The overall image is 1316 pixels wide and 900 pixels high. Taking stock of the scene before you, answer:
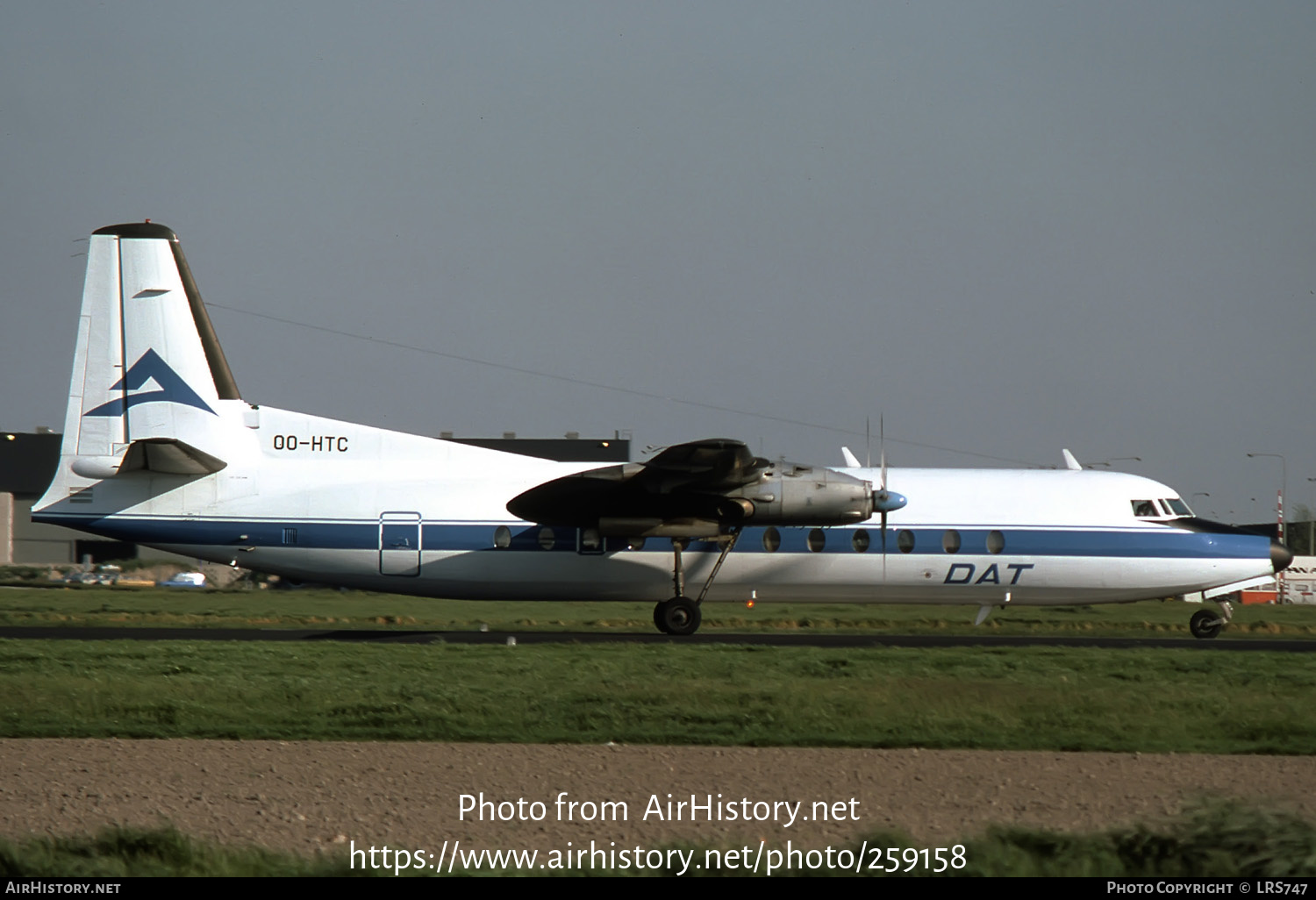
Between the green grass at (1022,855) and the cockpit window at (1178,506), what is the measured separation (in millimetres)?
17732

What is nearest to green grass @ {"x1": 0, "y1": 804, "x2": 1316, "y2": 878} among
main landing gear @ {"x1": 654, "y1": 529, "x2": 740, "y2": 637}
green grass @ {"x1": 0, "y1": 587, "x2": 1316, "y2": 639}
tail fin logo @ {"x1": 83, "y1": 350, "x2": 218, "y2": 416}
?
main landing gear @ {"x1": 654, "y1": 529, "x2": 740, "y2": 637}

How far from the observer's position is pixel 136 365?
21.8 meters

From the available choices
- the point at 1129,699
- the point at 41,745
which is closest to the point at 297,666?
the point at 41,745

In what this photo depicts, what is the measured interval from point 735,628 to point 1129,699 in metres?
11.8

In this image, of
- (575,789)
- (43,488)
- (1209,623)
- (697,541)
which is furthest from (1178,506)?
(43,488)

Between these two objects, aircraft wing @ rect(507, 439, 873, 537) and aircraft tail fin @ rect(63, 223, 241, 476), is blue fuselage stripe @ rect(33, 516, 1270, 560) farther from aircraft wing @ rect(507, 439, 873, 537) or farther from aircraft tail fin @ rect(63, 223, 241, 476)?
aircraft tail fin @ rect(63, 223, 241, 476)

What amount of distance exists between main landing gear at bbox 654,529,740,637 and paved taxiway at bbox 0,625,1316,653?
0.24 m

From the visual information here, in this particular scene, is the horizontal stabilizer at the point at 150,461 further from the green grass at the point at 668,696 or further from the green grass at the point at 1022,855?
the green grass at the point at 1022,855

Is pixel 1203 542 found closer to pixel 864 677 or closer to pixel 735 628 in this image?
pixel 735 628

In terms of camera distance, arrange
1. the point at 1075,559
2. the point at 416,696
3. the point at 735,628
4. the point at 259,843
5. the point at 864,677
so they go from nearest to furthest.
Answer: the point at 259,843
the point at 416,696
the point at 864,677
the point at 1075,559
the point at 735,628

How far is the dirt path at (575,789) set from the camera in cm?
809

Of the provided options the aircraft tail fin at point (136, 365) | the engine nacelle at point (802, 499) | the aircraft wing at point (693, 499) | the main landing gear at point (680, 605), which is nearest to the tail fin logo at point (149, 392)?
the aircraft tail fin at point (136, 365)

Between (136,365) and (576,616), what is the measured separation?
11.1 metres

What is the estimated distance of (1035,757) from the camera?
11.1 m
